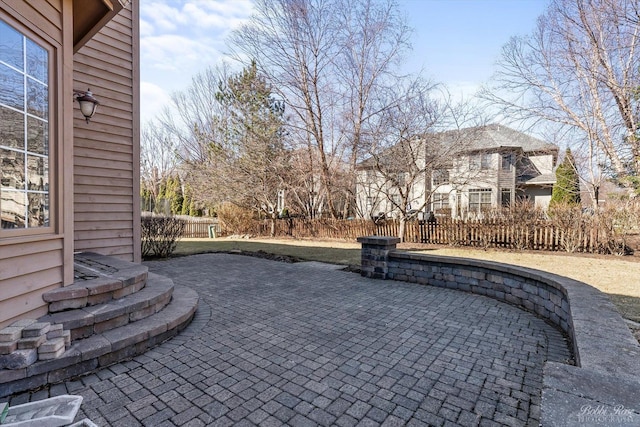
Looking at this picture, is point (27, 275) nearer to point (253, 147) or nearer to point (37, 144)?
point (37, 144)

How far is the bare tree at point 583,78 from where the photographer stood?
10008mm

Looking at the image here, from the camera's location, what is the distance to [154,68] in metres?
13.3

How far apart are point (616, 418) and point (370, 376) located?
1.65m

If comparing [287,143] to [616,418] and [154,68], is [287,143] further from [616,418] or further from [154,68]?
[616,418]

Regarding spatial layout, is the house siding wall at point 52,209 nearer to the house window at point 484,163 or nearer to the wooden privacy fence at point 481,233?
the wooden privacy fence at point 481,233

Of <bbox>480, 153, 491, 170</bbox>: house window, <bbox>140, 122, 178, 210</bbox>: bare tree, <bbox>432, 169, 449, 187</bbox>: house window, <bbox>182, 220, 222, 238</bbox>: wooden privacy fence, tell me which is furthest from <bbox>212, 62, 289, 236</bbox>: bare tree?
<bbox>140, 122, 178, 210</bbox>: bare tree

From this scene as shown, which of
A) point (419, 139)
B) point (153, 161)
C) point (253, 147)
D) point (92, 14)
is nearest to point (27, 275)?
point (92, 14)

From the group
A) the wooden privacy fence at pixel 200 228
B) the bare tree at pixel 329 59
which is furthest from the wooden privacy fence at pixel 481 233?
the wooden privacy fence at pixel 200 228

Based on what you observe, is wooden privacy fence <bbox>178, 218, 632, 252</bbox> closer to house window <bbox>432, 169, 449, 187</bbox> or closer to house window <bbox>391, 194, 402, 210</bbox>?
house window <bbox>391, 194, 402, 210</bbox>

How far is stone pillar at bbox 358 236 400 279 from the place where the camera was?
20.1 feet

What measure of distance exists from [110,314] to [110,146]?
3564mm

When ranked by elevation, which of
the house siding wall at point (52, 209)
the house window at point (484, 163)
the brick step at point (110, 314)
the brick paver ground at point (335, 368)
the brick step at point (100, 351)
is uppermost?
the house window at point (484, 163)

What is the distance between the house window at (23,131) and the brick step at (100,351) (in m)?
1.16

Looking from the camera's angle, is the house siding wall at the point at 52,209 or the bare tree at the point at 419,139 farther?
the bare tree at the point at 419,139
